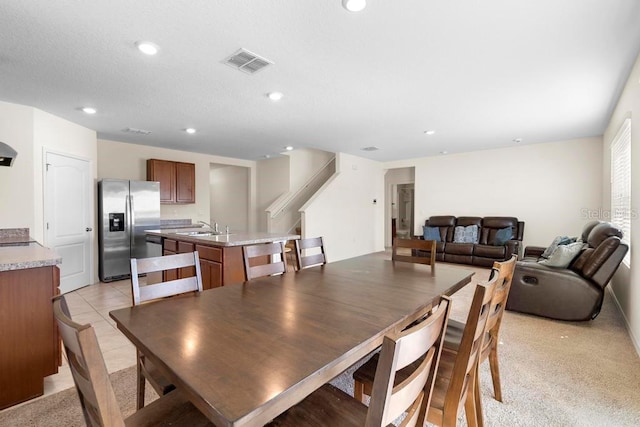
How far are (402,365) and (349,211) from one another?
6.37 m

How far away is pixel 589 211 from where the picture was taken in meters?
5.55

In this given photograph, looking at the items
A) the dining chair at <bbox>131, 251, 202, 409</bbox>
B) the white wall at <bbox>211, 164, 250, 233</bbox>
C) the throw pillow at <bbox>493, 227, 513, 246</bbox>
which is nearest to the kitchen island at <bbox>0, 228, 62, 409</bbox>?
the dining chair at <bbox>131, 251, 202, 409</bbox>

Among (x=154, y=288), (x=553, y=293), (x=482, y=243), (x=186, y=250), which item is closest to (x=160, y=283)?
→ (x=154, y=288)

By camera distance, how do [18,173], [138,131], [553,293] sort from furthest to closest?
[138,131] → [18,173] → [553,293]

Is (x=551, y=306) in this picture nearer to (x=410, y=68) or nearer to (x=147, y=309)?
(x=410, y=68)

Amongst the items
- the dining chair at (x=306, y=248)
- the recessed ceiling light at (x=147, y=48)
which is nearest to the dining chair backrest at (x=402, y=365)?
the dining chair at (x=306, y=248)

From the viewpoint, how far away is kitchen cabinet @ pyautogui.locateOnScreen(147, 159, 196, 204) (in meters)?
5.73

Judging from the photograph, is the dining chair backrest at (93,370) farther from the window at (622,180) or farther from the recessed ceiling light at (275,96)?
the window at (622,180)

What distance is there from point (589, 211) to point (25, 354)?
7.78 meters

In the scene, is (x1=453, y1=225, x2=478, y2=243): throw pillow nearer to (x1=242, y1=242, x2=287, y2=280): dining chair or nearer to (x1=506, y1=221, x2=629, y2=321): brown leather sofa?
(x1=506, y1=221, x2=629, y2=321): brown leather sofa

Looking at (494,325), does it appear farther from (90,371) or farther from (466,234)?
(466,234)

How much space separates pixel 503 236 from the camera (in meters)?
5.84

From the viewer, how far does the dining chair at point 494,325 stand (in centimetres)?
142

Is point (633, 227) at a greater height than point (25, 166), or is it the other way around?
point (25, 166)
